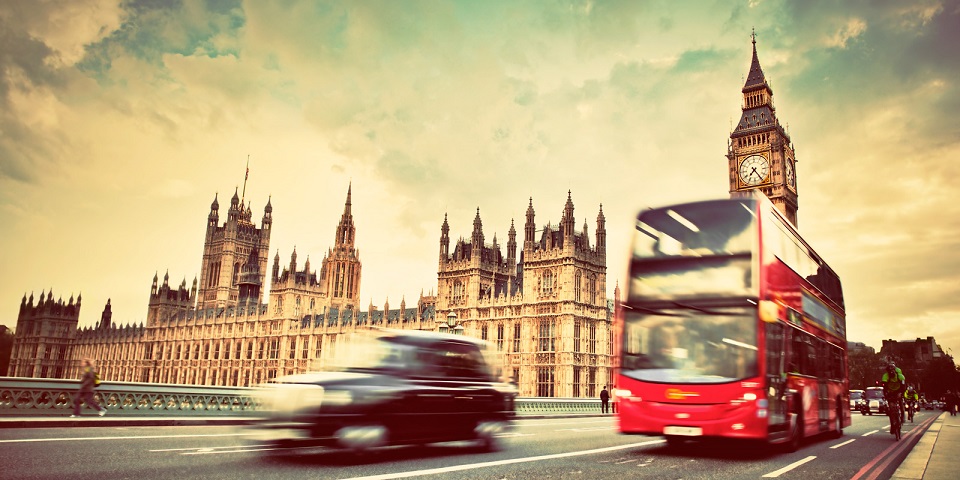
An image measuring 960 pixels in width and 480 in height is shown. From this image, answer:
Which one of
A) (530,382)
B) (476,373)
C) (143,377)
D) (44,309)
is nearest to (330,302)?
(143,377)

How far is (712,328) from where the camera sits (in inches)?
404

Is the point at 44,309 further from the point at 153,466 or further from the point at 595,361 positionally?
the point at 153,466

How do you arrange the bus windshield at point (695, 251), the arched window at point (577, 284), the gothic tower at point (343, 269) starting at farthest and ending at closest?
the gothic tower at point (343, 269), the arched window at point (577, 284), the bus windshield at point (695, 251)

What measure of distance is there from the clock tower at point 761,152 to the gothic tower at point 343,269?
58433 mm

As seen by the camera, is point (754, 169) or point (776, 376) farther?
point (754, 169)

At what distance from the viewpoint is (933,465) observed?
322 inches

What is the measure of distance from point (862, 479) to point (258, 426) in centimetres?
778

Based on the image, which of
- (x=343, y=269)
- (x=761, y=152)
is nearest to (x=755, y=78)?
(x=761, y=152)

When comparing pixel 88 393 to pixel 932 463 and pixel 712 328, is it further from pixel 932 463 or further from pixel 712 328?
pixel 932 463

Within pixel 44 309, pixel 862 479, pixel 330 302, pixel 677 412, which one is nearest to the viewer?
pixel 862 479

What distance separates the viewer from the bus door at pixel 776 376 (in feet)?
33.4

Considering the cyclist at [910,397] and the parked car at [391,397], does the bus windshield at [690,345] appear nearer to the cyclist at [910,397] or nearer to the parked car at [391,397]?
the parked car at [391,397]

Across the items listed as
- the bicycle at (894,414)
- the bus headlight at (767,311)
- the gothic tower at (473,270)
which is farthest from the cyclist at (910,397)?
the gothic tower at (473,270)

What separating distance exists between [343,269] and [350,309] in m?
7.87
